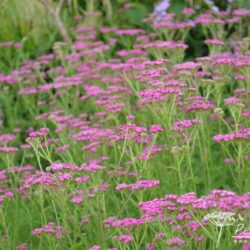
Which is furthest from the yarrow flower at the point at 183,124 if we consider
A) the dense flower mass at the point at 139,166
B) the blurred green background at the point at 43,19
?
the blurred green background at the point at 43,19

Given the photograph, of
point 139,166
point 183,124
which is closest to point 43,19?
point 139,166

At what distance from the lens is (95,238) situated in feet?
13.1

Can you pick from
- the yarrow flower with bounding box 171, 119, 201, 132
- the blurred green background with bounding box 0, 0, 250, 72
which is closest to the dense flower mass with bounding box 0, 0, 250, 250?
the yarrow flower with bounding box 171, 119, 201, 132

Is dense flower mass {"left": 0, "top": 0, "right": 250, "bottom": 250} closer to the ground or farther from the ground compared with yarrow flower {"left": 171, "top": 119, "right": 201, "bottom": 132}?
closer to the ground

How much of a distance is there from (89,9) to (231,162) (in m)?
3.69

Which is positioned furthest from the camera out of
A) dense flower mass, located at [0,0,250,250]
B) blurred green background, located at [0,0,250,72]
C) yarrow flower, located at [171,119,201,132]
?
blurred green background, located at [0,0,250,72]

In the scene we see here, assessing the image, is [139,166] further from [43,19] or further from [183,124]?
[43,19]

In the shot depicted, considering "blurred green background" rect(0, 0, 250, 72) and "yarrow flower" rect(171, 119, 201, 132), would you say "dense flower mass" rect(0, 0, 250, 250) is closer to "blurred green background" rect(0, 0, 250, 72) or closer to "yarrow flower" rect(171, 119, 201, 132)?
"yarrow flower" rect(171, 119, 201, 132)

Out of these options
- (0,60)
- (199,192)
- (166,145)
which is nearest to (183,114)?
(166,145)

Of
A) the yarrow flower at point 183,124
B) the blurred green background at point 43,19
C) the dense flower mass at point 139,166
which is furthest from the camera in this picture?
the blurred green background at point 43,19

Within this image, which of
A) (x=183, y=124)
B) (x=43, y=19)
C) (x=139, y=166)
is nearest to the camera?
(x=183, y=124)

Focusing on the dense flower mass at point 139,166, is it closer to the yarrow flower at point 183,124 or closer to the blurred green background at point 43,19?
the yarrow flower at point 183,124

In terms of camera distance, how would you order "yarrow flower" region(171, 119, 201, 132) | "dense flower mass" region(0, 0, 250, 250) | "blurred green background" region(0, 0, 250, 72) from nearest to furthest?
"dense flower mass" region(0, 0, 250, 250) → "yarrow flower" region(171, 119, 201, 132) → "blurred green background" region(0, 0, 250, 72)

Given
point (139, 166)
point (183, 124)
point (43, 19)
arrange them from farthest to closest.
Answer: point (43, 19), point (139, 166), point (183, 124)
